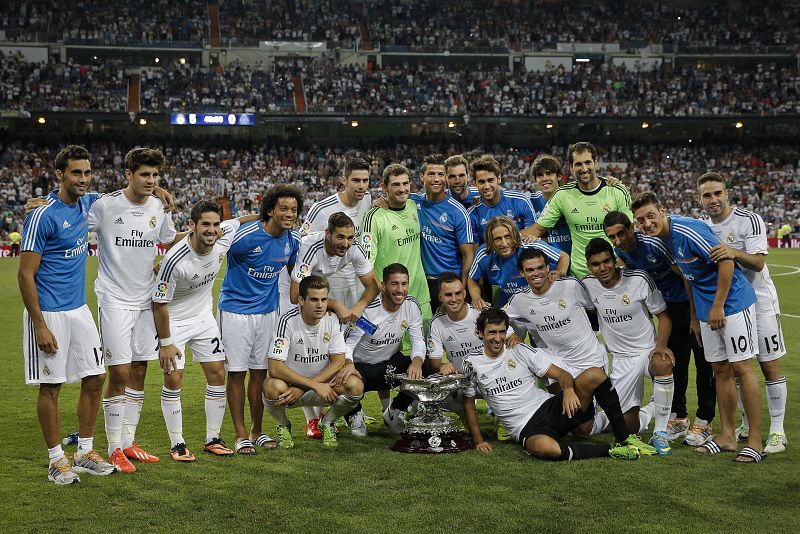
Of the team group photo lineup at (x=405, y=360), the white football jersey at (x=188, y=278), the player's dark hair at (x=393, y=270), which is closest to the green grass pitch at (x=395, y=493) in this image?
the team group photo lineup at (x=405, y=360)

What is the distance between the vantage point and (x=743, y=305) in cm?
655

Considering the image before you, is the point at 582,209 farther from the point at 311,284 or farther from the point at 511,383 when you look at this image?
the point at 311,284

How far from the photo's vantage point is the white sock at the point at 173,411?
21.6ft

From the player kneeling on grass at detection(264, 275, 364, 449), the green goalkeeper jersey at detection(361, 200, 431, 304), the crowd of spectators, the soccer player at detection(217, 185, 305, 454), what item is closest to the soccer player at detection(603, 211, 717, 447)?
the green goalkeeper jersey at detection(361, 200, 431, 304)

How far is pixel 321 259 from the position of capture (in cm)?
748

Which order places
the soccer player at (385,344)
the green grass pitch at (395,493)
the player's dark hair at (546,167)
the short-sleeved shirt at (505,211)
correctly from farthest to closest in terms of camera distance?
the player's dark hair at (546,167) → the short-sleeved shirt at (505,211) → the soccer player at (385,344) → the green grass pitch at (395,493)

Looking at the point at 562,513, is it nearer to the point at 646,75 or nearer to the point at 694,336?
the point at 694,336

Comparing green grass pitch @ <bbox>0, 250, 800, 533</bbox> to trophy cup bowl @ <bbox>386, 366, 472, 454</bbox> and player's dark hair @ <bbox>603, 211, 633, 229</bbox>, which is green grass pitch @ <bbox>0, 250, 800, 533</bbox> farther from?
player's dark hair @ <bbox>603, 211, 633, 229</bbox>

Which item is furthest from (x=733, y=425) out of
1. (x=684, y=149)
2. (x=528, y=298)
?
(x=684, y=149)

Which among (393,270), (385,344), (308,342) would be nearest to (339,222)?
(393,270)

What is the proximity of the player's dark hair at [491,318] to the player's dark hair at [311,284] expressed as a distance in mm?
1337

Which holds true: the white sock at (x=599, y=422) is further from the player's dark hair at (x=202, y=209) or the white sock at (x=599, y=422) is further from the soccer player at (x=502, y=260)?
the player's dark hair at (x=202, y=209)

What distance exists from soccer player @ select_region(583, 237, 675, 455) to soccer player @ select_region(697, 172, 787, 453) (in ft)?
2.43

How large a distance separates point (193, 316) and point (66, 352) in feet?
3.55
